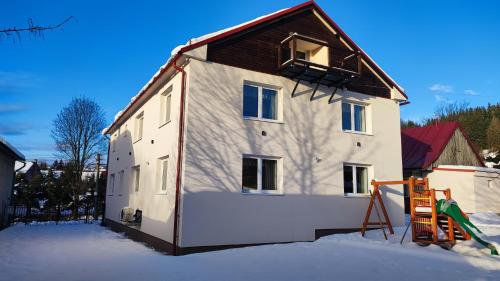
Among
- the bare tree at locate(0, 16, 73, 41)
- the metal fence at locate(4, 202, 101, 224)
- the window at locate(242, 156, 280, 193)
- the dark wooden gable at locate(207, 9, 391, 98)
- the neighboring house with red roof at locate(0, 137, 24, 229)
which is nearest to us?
the bare tree at locate(0, 16, 73, 41)

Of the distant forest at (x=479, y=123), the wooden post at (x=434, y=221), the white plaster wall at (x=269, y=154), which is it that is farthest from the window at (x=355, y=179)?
the distant forest at (x=479, y=123)

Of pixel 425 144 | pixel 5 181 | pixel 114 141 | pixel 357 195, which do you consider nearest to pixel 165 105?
pixel 357 195

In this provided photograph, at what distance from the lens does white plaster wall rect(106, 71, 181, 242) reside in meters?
10.6

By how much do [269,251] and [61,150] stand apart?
25.2 metres

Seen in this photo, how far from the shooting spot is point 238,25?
11.5 metres

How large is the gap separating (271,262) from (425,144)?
17.2m

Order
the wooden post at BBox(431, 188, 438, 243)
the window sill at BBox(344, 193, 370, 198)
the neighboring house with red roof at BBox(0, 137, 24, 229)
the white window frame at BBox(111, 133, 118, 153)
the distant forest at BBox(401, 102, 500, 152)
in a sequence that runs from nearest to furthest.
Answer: the wooden post at BBox(431, 188, 438, 243)
the window sill at BBox(344, 193, 370, 198)
the neighboring house with red roof at BBox(0, 137, 24, 229)
the white window frame at BBox(111, 133, 118, 153)
the distant forest at BBox(401, 102, 500, 152)

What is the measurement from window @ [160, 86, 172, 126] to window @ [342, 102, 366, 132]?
19.2 ft

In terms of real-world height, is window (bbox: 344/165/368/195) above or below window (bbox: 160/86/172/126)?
below

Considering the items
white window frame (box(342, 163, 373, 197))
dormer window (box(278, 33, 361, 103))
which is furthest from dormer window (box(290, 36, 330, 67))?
white window frame (box(342, 163, 373, 197))

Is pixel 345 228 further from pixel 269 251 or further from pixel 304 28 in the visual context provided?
pixel 304 28

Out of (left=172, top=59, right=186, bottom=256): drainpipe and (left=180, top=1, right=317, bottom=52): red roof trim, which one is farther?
(left=180, top=1, right=317, bottom=52): red roof trim

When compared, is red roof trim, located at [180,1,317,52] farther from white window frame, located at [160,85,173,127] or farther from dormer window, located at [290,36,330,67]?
white window frame, located at [160,85,173,127]

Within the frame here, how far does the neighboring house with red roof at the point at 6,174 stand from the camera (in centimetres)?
1633
